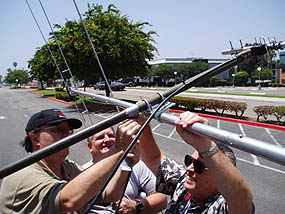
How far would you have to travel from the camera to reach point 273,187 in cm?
630

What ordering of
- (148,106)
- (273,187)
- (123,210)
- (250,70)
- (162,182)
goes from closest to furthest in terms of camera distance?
(148,106) → (162,182) → (123,210) → (273,187) → (250,70)

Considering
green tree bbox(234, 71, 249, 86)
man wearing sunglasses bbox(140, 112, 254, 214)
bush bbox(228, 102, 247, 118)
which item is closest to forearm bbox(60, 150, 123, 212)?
man wearing sunglasses bbox(140, 112, 254, 214)

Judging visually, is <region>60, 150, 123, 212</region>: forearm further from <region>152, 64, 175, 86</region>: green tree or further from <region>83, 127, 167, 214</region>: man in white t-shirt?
<region>152, 64, 175, 86</region>: green tree

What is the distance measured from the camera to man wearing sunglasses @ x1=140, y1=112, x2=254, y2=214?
4.75ft

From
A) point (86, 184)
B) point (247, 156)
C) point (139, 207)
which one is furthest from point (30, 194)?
point (247, 156)

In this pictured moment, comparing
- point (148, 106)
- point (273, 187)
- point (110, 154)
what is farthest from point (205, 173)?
point (273, 187)

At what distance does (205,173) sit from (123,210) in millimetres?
1063

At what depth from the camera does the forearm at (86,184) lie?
164 cm

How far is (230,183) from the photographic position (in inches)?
59.4

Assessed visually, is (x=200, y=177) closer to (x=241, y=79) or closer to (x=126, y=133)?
(x=126, y=133)

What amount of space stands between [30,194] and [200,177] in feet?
3.83

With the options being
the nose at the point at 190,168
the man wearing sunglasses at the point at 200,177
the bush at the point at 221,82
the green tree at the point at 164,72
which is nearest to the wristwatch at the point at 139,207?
the man wearing sunglasses at the point at 200,177

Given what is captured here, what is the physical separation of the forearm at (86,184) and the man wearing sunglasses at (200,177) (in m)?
0.49

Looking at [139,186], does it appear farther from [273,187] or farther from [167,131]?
[167,131]
